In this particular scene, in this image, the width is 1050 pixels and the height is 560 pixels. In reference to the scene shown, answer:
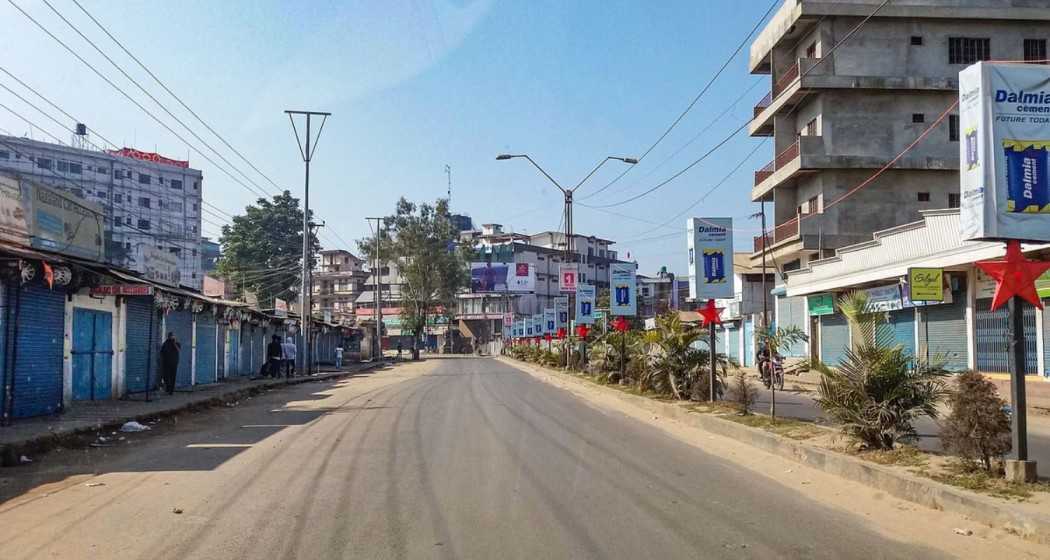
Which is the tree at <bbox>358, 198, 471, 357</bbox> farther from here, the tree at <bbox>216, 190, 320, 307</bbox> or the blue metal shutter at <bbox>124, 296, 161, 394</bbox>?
the blue metal shutter at <bbox>124, 296, 161, 394</bbox>

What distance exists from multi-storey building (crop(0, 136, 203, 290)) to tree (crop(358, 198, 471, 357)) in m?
21.0

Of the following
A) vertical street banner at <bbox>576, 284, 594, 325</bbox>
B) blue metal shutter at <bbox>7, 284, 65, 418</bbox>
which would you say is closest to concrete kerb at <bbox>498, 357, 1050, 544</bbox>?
blue metal shutter at <bbox>7, 284, 65, 418</bbox>

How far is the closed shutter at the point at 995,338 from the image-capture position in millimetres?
20750

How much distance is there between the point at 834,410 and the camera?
33.0 feet

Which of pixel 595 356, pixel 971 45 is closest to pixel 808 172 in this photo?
pixel 971 45

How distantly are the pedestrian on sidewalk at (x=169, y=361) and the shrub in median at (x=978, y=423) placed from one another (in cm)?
1935

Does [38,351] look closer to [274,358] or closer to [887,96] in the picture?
[274,358]

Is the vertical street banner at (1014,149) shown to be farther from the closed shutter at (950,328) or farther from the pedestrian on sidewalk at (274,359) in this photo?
the pedestrian on sidewalk at (274,359)

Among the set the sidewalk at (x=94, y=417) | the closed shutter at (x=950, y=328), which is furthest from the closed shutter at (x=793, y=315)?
the sidewalk at (x=94, y=417)

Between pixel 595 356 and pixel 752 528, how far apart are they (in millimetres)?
21138

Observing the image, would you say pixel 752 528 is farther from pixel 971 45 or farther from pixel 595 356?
pixel 971 45

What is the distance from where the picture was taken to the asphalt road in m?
5.93

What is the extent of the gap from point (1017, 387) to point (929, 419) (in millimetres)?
8197

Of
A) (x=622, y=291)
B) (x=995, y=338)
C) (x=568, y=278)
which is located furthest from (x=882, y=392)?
(x=568, y=278)
